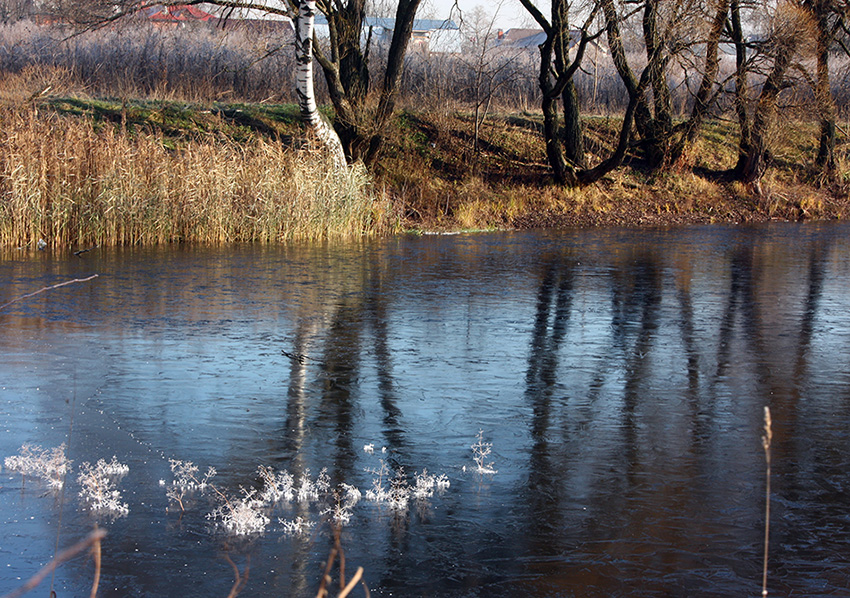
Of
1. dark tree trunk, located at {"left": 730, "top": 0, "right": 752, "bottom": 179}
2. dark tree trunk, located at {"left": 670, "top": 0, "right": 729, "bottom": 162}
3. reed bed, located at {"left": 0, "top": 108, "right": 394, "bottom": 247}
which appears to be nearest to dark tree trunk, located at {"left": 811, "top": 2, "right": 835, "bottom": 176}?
dark tree trunk, located at {"left": 730, "top": 0, "right": 752, "bottom": 179}

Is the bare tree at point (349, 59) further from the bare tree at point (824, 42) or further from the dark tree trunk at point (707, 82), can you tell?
the bare tree at point (824, 42)

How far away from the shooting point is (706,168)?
28266 mm

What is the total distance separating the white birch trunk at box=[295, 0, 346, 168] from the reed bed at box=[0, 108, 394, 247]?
5.31 feet

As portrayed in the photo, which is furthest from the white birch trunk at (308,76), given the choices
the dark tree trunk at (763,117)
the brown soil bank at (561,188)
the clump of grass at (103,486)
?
the clump of grass at (103,486)

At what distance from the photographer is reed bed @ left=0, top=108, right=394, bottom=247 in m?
15.0

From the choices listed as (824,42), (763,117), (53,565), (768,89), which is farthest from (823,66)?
(53,565)

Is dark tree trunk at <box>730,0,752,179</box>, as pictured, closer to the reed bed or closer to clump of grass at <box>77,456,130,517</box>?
the reed bed

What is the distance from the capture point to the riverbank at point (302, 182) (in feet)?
50.8

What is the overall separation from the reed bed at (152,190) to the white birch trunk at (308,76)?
1620mm

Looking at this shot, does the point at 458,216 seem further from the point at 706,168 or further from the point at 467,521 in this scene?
the point at 467,521

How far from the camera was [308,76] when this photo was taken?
20516 millimetres

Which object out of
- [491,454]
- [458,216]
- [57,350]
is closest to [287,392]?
[491,454]

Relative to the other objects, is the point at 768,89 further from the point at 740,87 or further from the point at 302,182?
the point at 302,182

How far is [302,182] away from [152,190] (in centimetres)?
283
